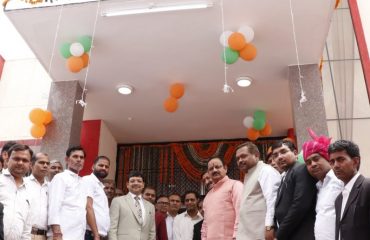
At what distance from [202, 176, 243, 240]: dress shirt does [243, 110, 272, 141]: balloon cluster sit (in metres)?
3.18

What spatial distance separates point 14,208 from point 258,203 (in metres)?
1.87

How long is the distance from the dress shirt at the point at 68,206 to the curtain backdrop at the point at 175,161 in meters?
4.10

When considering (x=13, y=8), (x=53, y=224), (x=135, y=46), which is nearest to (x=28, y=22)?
(x=13, y=8)

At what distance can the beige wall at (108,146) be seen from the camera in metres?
7.74

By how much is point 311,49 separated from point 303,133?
1.09m

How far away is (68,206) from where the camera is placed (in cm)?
394

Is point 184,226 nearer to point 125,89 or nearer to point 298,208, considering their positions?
point 298,208

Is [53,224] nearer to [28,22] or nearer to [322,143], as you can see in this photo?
[322,143]

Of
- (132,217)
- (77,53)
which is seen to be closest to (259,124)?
(77,53)

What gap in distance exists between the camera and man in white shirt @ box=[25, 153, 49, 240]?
11.9 feet

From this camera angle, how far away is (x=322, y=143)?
3.10 m

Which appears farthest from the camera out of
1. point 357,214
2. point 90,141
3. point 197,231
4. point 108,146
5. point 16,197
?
point 108,146

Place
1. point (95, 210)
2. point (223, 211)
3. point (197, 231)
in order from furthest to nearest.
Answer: point (197, 231) → point (95, 210) → point (223, 211)

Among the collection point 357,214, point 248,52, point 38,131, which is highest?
point 248,52
